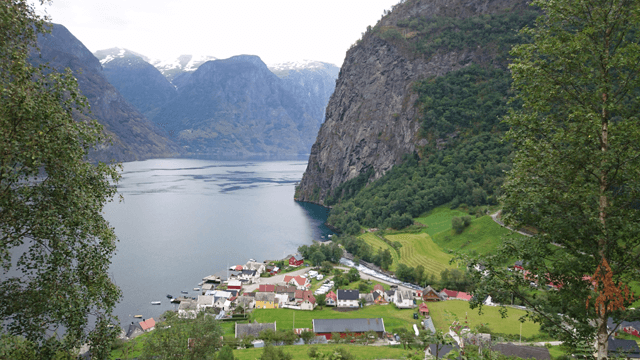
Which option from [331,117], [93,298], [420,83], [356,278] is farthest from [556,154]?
[331,117]

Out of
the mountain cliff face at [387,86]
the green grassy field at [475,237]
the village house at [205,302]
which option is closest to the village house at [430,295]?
the green grassy field at [475,237]

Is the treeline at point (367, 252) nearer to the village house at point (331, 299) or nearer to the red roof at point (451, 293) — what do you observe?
the red roof at point (451, 293)

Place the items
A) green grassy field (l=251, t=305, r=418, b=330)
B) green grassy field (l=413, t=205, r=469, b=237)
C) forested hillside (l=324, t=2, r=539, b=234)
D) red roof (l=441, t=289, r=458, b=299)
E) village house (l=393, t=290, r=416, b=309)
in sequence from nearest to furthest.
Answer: green grassy field (l=251, t=305, r=418, b=330) → village house (l=393, t=290, r=416, b=309) → red roof (l=441, t=289, r=458, b=299) → green grassy field (l=413, t=205, r=469, b=237) → forested hillside (l=324, t=2, r=539, b=234)

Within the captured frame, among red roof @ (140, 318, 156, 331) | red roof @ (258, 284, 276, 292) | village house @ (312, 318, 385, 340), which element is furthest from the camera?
red roof @ (258, 284, 276, 292)

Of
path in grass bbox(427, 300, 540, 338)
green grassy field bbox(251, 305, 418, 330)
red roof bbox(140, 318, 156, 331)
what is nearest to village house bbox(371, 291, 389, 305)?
green grassy field bbox(251, 305, 418, 330)

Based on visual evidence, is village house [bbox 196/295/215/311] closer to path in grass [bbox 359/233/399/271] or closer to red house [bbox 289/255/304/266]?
red house [bbox 289/255/304/266]

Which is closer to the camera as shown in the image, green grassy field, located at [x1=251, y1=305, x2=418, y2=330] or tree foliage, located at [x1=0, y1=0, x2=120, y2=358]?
tree foliage, located at [x1=0, y1=0, x2=120, y2=358]

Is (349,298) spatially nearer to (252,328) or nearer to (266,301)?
(266,301)

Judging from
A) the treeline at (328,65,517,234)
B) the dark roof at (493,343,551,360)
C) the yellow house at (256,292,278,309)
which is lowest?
the yellow house at (256,292,278,309)
